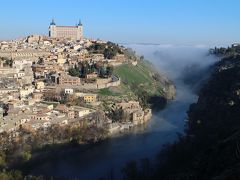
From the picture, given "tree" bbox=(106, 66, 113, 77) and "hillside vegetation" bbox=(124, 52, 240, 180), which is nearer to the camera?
"hillside vegetation" bbox=(124, 52, 240, 180)

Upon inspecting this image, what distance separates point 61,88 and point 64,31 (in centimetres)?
1423

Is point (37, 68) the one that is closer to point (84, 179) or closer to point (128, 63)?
point (128, 63)

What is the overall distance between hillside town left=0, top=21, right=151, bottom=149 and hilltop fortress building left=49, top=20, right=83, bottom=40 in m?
5.28

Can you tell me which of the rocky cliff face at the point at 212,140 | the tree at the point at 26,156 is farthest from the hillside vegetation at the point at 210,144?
the tree at the point at 26,156

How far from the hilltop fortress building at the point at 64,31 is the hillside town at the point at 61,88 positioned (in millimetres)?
5277

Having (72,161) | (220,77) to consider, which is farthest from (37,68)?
(72,161)

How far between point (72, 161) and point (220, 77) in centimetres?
815

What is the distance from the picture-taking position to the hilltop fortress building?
101 ft

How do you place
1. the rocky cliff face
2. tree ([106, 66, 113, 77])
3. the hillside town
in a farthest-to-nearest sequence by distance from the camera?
tree ([106, 66, 113, 77]), the hillside town, the rocky cliff face

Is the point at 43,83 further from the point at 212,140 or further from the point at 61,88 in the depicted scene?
the point at 212,140

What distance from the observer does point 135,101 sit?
17.9 metres

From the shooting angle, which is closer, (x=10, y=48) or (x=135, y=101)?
(x=135, y=101)

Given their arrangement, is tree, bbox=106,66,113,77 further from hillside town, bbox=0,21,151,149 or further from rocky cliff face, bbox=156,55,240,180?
rocky cliff face, bbox=156,55,240,180

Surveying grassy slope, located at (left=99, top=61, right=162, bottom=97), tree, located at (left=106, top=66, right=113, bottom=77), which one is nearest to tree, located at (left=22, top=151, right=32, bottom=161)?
grassy slope, located at (left=99, top=61, right=162, bottom=97)
